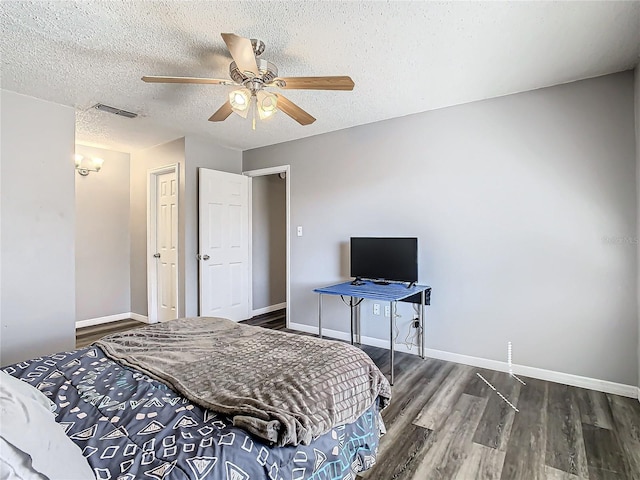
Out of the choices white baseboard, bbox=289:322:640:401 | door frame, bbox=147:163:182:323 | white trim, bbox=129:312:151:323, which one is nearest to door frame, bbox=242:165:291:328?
white baseboard, bbox=289:322:640:401

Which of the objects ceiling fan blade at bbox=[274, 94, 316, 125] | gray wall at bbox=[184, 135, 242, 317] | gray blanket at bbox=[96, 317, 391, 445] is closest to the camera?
gray blanket at bbox=[96, 317, 391, 445]

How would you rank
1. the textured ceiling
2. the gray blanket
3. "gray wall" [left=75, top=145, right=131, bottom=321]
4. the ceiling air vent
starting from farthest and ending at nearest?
"gray wall" [left=75, top=145, right=131, bottom=321] → the ceiling air vent → the textured ceiling → the gray blanket

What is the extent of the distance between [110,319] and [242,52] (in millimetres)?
4438

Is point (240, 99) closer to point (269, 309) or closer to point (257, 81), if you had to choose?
point (257, 81)

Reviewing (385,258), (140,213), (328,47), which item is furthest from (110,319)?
(328,47)

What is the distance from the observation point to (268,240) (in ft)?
17.4

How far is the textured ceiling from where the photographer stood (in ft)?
6.09

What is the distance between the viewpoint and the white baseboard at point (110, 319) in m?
4.51

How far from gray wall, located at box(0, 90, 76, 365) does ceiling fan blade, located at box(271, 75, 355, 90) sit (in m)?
2.33

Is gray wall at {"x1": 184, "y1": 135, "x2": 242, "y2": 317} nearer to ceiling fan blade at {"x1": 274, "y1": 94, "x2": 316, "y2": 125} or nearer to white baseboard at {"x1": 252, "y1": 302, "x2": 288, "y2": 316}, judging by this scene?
white baseboard at {"x1": 252, "y1": 302, "x2": 288, "y2": 316}

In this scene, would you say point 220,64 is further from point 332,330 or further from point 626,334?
point 626,334

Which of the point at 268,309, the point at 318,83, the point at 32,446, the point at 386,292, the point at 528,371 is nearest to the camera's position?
the point at 32,446

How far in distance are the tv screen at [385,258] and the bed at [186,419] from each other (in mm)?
A: 1591

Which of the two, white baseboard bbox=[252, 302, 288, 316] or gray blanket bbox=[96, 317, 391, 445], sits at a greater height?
gray blanket bbox=[96, 317, 391, 445]
